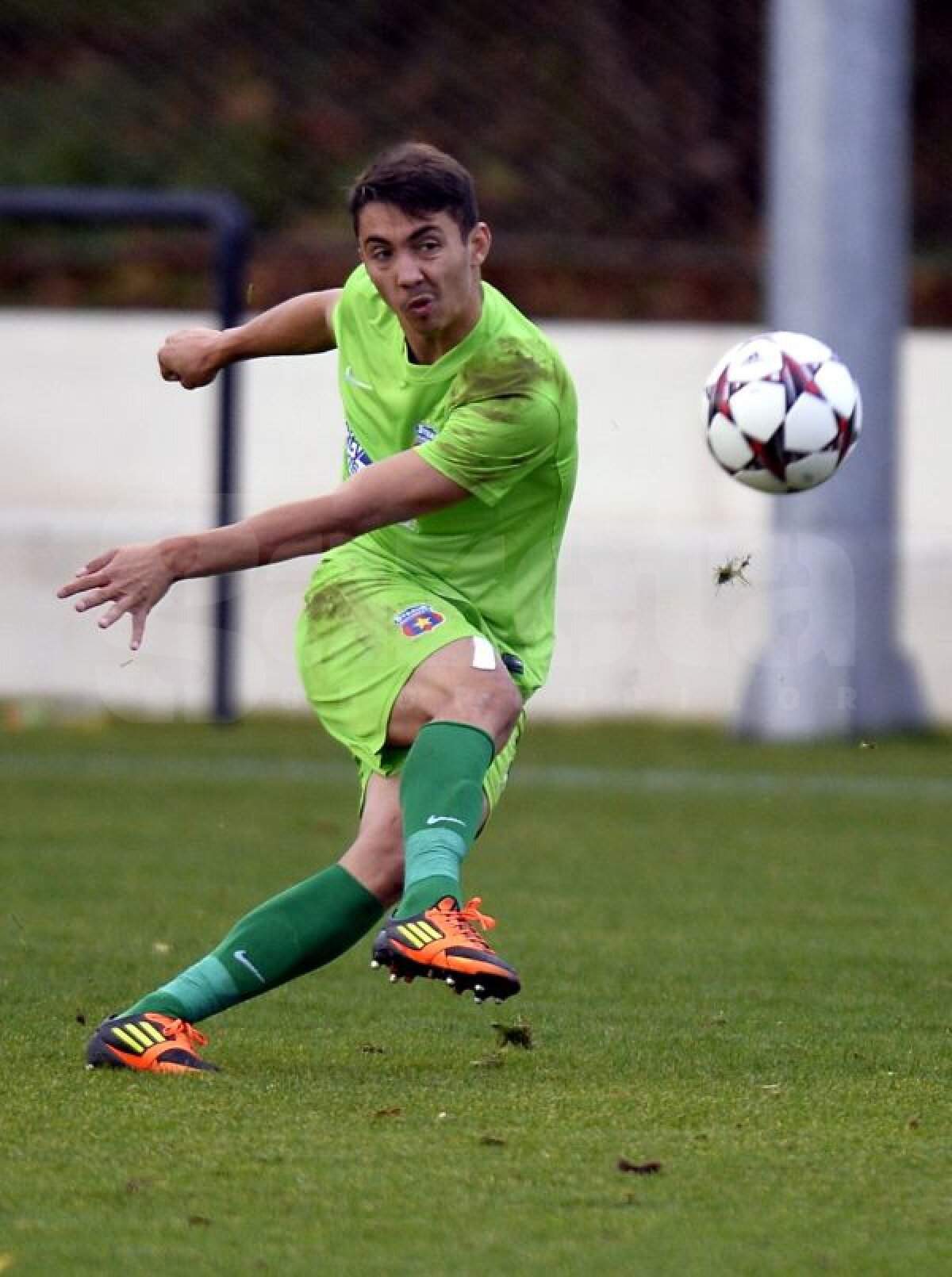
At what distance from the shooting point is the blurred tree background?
57.3 ft

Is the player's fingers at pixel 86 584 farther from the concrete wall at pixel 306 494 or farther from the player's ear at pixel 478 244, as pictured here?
the concrete wall at pixel 306 494

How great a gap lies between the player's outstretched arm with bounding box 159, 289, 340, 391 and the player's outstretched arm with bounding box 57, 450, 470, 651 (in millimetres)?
588

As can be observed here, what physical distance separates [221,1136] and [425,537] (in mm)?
1332

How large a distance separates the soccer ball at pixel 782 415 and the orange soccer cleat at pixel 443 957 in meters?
1.77

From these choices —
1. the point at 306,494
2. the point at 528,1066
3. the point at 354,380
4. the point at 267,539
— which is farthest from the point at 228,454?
the point at 267,539

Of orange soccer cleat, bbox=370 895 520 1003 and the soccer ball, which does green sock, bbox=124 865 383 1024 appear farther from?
the soccer ball

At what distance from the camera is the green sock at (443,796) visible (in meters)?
4.71

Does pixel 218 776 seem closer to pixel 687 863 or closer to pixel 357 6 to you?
pixel 687 863

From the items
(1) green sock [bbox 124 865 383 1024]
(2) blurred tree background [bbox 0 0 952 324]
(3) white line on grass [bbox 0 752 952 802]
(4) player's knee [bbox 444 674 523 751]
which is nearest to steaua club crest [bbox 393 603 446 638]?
(4) player's knee [bbox 444 674 523 751]

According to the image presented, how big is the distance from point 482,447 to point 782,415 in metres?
1.28

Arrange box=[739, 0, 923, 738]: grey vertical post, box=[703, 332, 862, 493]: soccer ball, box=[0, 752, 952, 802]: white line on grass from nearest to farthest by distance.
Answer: box=[703, 332, 862, 493]: soccer ball
box=[0, 752, 952, 802]: white line on grass
box=[739, 0, 923, 738]: grey vertical post

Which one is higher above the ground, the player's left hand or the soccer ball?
the soccer ball

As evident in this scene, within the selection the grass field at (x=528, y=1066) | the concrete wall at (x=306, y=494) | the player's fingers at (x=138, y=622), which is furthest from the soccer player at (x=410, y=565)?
the concrete wall at (x=306, y=494)

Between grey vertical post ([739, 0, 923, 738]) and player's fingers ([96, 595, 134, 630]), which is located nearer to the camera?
player's fingers ([96, 595, 134, 630])
